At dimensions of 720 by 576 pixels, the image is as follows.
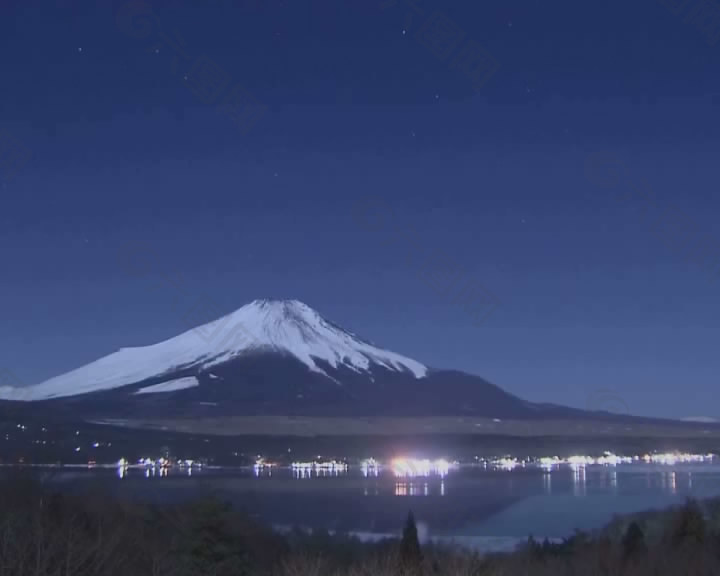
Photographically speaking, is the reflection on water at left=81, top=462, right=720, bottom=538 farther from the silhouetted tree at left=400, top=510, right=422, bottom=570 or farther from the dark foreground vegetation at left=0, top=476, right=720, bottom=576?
the silhouetted tree at left=400, top=510, right=422, bottom=570

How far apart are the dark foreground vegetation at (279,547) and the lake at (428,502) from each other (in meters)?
2.69

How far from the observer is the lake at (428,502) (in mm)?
53625

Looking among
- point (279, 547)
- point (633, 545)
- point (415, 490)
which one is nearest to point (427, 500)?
point (415, 490)

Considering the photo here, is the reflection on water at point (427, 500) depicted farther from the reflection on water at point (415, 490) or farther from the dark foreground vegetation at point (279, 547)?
the dark foreground vegetation at point (279, 547)

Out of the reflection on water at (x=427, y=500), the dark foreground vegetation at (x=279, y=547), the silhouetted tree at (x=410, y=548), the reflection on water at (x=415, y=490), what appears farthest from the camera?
the reflection on water at (x=415, y=490)

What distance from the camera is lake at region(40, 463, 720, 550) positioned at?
53625 millimetres

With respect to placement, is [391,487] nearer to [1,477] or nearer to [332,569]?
[1,477]

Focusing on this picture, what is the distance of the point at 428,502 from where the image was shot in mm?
74312

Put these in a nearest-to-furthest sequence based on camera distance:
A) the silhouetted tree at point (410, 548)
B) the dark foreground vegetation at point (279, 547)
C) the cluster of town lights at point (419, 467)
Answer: the dark foreground vegetation at point (279, 547), the silhouetted tree at point (410, 548), the cluster of town lights at point (419, 467)

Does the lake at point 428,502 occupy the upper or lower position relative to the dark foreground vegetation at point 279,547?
lower

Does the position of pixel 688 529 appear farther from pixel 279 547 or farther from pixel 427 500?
pixel 427 500

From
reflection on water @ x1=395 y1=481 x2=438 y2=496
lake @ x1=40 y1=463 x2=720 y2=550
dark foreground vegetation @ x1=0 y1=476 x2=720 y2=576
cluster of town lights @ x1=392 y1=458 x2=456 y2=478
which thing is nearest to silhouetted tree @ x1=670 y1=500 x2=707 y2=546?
dark foreground vegetation @ x1=0 y1=476 x2=720 y2=576

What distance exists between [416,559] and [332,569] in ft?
12.1

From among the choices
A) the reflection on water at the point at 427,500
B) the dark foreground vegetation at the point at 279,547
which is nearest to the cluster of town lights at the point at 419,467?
the reflection on water at the point at 427,500
